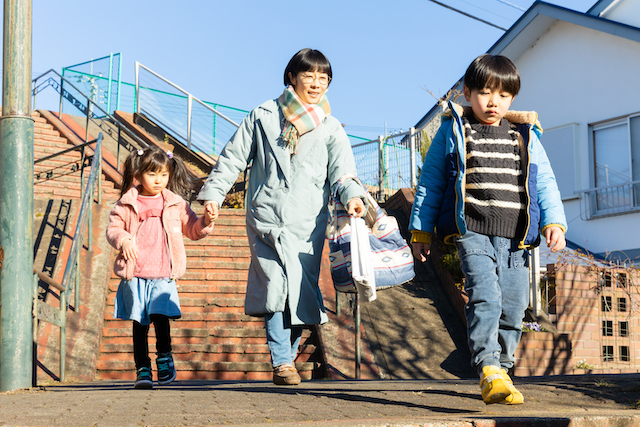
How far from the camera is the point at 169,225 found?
418 centimetres

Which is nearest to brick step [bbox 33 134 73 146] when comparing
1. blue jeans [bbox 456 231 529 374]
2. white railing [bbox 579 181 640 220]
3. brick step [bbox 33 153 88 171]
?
brick step [bbox 33 153 88 171]

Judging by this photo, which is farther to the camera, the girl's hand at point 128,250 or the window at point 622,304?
the window at point 622,304

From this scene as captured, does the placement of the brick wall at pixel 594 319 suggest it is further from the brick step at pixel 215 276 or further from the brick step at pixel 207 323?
the brick step at pixel 215 276

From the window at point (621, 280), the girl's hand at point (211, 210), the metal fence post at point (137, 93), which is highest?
the metal fence post at point (137, 93)

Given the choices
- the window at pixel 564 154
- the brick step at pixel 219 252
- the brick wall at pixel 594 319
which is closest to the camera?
the brick wall at pixel 594 319

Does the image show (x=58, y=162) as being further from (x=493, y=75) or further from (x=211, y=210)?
(x=493, y=75)

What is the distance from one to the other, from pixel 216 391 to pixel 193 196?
8.37 meters

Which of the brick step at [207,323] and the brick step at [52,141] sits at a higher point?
the brick step at [52,141]

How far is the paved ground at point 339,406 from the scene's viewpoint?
2.41m

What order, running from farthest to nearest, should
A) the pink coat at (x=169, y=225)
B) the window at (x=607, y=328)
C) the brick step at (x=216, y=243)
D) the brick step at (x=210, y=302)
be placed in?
the brick step at (x=216, y=243) < the window at (x=607, y=328) < the brick step at (x=210, y=302) < the pink coat at (x=169, y=225)

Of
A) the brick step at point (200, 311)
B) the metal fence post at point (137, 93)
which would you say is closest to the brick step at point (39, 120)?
the metal fence post at point (137, 93)

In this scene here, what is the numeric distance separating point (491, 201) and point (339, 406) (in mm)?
1217

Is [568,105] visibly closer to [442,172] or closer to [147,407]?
[442,172]

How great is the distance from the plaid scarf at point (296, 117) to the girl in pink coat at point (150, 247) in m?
0.68
